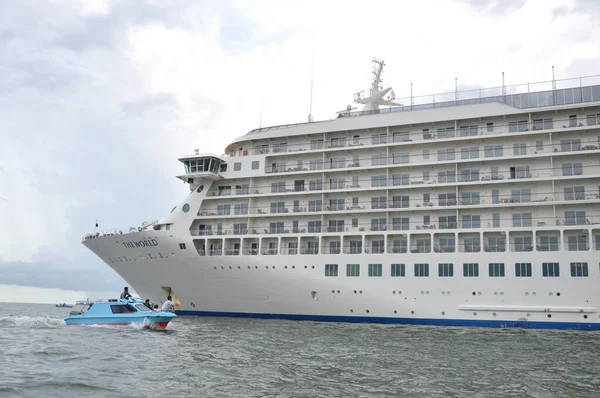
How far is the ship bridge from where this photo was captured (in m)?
37.7

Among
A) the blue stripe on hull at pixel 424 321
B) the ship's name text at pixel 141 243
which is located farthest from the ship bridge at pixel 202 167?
the blue stripe on hull at pixel 424 321

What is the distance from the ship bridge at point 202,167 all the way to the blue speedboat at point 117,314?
41.0ft

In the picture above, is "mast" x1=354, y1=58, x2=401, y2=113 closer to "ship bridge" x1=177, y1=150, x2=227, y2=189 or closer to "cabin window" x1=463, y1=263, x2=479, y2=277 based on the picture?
"ship bridge" x1=177, y1=150, x2=227, y2=189

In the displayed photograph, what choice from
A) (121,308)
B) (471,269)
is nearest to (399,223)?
(471,269)

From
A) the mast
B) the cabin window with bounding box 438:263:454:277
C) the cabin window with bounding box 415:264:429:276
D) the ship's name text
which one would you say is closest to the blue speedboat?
the ship's name text

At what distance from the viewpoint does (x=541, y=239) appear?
30078 millimetres

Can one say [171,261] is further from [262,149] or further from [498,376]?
[498,376]

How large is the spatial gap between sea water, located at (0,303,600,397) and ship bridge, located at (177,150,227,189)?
1424 cm

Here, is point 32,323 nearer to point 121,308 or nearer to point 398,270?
point 121,308

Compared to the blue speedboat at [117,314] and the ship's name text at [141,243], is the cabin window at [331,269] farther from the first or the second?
the ship's name text at [141,243]

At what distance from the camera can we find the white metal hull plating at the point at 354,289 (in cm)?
2808

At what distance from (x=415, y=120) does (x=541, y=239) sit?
1085 centimetres

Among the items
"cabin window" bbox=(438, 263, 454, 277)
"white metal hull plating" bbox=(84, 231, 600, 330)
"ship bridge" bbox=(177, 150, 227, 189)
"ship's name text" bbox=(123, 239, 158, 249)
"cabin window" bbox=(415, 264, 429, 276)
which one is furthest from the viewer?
"ship bridge" bbox=(177, 150, 227, 189)

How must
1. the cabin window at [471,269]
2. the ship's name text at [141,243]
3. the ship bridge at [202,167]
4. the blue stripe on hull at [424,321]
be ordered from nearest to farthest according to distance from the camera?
the blue stripe on hull at [424,321] → the cabin window at [471,269] → the ship's name text at [141,243] → the ship bridge at [202,167]
